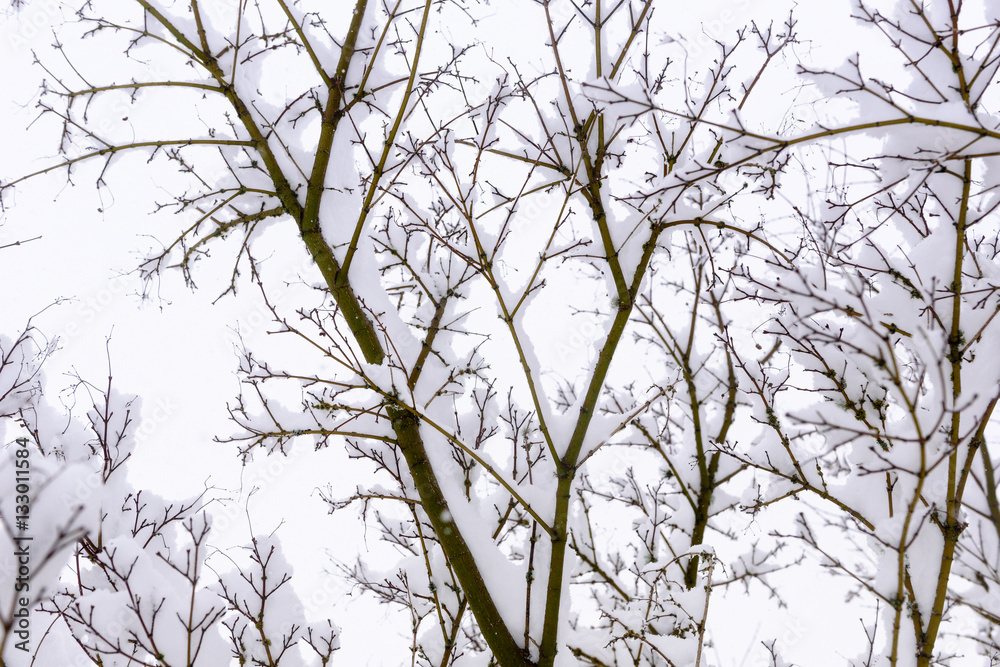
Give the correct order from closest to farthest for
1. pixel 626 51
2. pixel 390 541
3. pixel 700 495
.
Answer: pixel 626 51, pixel 390 541, pixel 700 495

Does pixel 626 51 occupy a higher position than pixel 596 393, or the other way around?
pixel 626 51

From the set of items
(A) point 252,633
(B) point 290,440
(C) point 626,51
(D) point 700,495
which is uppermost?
(C) point 626,51

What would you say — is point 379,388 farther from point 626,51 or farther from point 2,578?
point 626,51

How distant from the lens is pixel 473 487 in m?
3.31

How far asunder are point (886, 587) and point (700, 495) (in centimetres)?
289

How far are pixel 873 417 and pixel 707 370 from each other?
254cm

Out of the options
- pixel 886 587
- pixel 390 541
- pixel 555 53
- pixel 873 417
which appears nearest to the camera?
pixel 886 587

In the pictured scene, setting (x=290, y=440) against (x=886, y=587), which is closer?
(x=886, y=587)

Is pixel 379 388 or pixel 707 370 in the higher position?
pixel 707 370

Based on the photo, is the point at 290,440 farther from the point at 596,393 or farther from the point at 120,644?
the point at 596,393

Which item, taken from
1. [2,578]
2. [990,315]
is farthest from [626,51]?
[2,578]

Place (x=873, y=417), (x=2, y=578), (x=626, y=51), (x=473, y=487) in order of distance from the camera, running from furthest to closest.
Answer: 1. (x=473, y=487)
2. (x=626, y=51)
3. (x=873, y=417)
4. (x=2, y=578)

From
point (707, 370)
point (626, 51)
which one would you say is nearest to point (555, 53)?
point (626, 51)

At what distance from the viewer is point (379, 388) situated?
8.40ft
